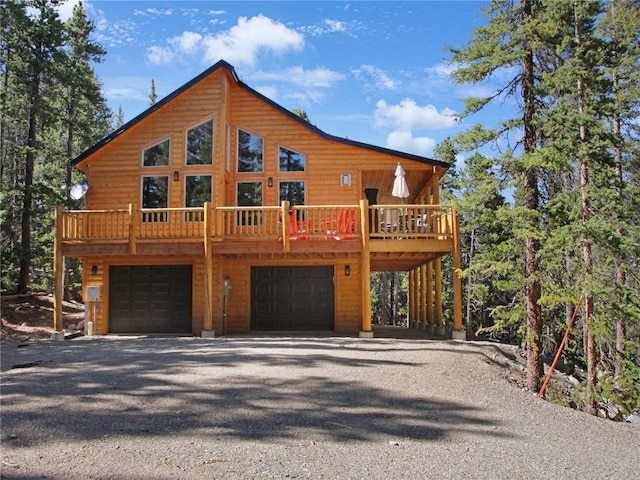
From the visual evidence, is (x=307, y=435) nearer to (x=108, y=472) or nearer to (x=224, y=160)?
(x=108, y=472)

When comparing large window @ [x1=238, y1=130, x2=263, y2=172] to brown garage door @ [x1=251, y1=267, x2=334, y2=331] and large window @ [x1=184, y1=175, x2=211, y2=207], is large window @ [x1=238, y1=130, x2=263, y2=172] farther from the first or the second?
brown garage door @ [x1=251, y1=267, x2=334, y2=331]

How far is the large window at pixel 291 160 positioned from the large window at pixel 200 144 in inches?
85.3

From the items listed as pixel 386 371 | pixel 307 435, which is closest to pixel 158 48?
pixel 386 371

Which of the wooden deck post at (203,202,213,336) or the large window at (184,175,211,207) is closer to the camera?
the wooden deck post at (203,202,213,336)

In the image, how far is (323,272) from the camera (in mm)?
15758

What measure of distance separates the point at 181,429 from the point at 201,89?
41.0 ft

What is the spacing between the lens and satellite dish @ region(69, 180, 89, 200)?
14875mm

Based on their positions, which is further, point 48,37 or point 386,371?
point 48,37

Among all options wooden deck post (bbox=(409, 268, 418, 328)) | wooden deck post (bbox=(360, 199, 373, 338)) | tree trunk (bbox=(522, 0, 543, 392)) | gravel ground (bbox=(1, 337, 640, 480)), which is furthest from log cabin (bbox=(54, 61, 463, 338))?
gravel ground (bbox=(1, 337, 640, 480))

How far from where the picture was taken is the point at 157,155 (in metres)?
16.0

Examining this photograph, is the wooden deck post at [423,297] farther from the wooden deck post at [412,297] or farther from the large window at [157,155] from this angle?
the large window at [157,155]

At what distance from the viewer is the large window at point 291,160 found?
16.0m

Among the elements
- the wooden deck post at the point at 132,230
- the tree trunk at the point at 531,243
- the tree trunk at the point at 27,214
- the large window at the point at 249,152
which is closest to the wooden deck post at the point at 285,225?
the large window at the point at 249,152

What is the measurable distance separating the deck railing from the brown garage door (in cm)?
171
